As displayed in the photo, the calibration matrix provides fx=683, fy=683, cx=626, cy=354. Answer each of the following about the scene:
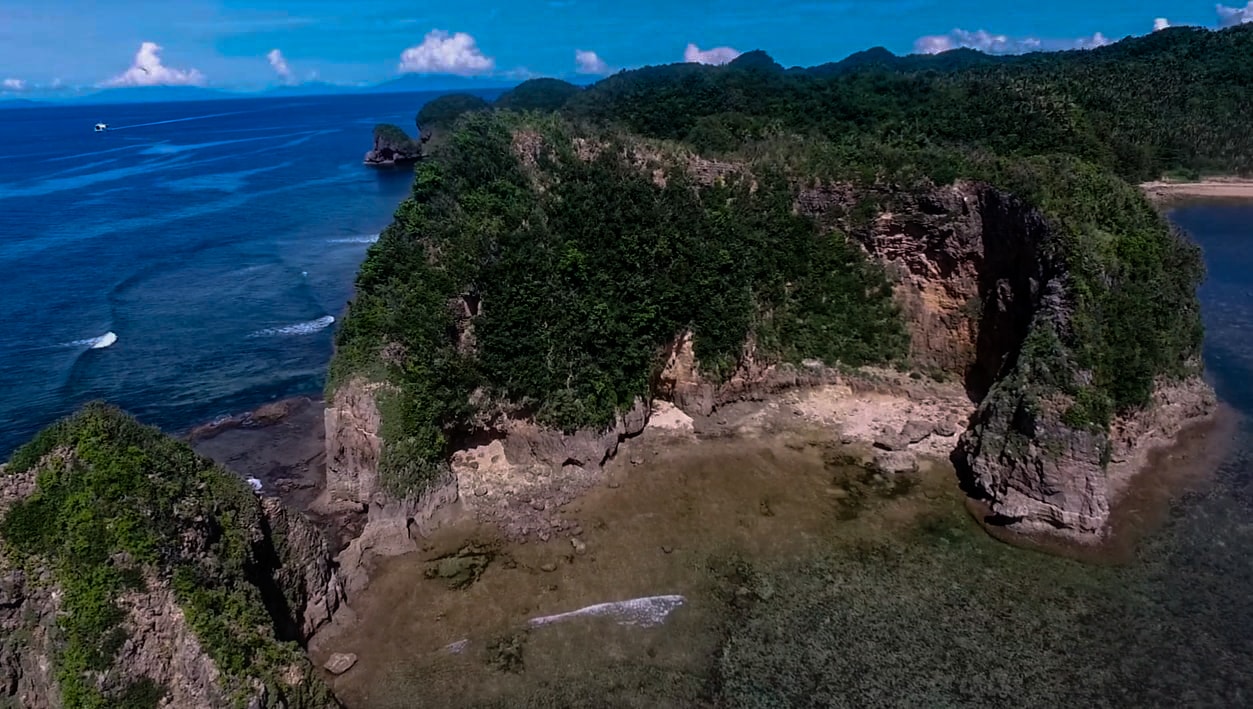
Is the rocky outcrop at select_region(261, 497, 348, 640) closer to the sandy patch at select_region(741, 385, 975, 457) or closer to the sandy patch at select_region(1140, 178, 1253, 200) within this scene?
the sandy patch at select_region(741, 385, 975, 457)

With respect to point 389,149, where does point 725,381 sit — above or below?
below

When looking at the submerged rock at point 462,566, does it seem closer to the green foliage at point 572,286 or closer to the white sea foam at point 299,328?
the green foliage at point 572,286

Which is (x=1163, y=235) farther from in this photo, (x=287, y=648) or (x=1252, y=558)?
(x=287, y=648)

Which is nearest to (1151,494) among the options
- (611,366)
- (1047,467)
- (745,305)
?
(1047,467)

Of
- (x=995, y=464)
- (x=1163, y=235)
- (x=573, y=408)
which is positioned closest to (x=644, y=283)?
(x=573, y=408)

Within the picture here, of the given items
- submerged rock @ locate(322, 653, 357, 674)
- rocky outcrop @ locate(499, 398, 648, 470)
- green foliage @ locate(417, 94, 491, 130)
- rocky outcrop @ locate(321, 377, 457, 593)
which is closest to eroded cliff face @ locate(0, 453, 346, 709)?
submerged rock @ locate(322, 653, 357, 674)

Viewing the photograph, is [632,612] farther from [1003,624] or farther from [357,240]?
[357,240]
